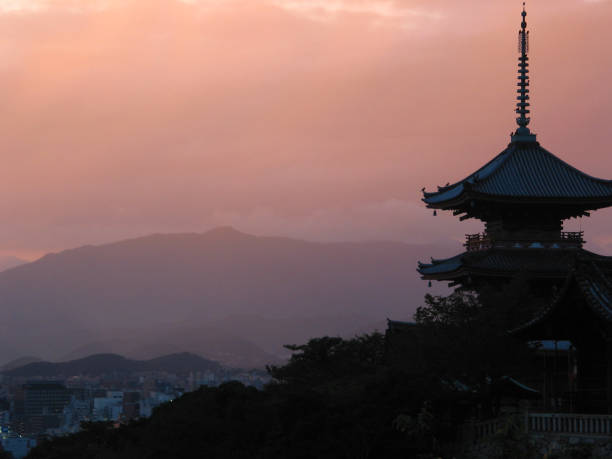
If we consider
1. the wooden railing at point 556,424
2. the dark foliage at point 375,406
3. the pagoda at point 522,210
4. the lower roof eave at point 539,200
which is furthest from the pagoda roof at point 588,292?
the lower roof eave at point 539,200

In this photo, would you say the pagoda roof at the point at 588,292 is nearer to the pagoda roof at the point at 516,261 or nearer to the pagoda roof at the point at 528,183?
the pagoda roof at the point at 516,261

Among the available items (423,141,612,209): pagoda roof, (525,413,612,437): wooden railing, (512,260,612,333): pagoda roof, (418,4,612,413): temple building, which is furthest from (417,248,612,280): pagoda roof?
(525,413,612,437): wooden railing

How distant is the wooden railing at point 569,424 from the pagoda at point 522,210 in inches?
606

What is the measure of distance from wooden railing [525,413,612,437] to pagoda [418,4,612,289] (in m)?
15.4

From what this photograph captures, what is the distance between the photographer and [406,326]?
42.4 meters

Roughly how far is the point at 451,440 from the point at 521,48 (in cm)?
2195

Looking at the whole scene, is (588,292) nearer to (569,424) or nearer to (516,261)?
(569,424)

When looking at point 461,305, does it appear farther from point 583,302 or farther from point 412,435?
point 583,302

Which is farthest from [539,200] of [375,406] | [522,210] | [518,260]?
[375,406]

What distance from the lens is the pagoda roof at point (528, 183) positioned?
4338 cm

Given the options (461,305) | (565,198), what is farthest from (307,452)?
(565,198)

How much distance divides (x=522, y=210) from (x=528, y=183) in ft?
3.66

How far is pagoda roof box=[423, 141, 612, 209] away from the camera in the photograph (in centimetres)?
4338

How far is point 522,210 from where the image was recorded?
44000 mm
